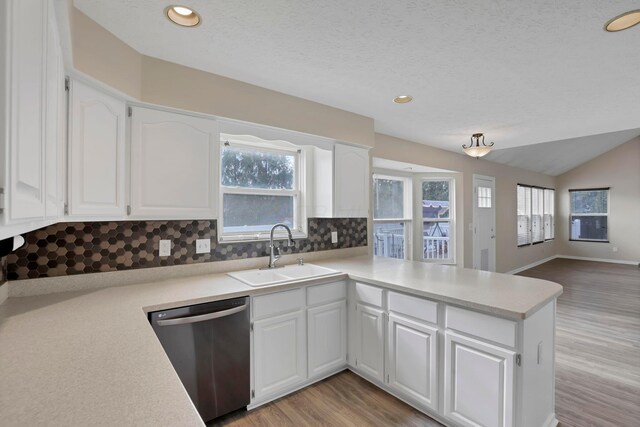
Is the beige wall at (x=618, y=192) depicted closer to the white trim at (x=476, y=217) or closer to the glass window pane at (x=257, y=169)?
the white trim at (x=476, y=217)

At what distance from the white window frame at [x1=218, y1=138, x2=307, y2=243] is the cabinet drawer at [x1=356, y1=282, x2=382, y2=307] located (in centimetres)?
85

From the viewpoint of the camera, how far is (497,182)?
6.09 m

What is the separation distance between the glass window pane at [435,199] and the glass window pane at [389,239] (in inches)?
22.7

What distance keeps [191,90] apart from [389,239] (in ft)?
11.2

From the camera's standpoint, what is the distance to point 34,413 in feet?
2.45

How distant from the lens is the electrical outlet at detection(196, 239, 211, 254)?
2.35m

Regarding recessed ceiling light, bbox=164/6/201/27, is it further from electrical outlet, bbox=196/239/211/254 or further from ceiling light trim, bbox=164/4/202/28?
electrical outlet, bbox=196/239/211/254

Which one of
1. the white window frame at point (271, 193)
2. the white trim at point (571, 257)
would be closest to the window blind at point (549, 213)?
the white trim at point (571, 257)

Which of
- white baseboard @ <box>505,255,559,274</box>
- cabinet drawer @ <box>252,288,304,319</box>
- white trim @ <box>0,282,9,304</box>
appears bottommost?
white baseboard @ <box>505,255,559,274</box>

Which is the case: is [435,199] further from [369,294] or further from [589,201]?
[589,201]

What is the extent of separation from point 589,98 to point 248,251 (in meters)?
3.32

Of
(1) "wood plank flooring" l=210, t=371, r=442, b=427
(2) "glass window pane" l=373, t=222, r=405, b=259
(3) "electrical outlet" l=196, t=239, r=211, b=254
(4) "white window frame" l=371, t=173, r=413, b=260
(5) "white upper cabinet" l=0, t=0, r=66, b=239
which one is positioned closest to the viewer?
(5) "white upper cabinet" l=0, t=0, r=66, b=239

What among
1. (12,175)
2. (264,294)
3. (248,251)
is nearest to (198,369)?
(264,294)

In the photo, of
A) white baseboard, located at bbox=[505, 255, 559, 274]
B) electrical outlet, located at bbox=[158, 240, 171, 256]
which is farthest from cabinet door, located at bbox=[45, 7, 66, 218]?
white baseboard, located at bbox=[505, 255, 559, 274]
